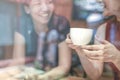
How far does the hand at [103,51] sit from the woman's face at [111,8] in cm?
9

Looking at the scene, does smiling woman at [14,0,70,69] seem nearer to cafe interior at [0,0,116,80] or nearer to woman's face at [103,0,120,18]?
cafe interior at [0,0,116,80]

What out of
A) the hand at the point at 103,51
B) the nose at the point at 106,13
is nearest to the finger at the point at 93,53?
the hand at the point at 103,51

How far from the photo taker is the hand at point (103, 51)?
30.5 inches

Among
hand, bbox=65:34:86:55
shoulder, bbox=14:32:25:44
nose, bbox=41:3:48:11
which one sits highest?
nose, bbox=41:3:48:11

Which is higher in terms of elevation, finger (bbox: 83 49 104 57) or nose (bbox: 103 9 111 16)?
nose (bbox: 103 9 111 16)

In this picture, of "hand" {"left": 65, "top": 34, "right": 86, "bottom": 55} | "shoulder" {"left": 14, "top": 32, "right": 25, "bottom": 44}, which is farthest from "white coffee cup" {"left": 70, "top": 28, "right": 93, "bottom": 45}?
"shoulder" {"left": 14, "top": 32, "right": 25, "bottom": 44}

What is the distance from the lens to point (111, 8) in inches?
30.7

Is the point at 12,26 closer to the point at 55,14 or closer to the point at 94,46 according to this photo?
the point at 55,14

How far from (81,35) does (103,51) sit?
10 cm

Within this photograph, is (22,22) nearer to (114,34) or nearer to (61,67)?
(61,67)

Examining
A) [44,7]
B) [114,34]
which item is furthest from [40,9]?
[114,34]

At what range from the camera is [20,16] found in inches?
30.4

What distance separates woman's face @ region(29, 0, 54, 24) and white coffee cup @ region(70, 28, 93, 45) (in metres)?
0.09

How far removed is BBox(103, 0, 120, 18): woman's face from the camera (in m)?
0.78
